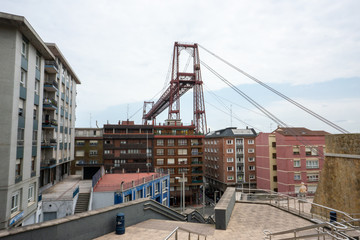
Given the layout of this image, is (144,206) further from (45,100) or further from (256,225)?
(45,100)

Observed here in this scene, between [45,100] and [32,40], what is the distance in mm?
9449

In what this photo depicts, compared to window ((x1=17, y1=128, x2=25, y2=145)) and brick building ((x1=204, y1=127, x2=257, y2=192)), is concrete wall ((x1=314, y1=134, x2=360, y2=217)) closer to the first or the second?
window ((x1=17, y1=128, x2=25, y2=145))

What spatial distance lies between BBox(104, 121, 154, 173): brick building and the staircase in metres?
28.0

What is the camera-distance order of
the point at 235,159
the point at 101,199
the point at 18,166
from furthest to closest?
the point at 235,159 < the point at 101,199 < the point at 18,166

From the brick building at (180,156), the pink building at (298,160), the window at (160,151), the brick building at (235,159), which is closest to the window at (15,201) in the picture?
the brick building at (180,156)

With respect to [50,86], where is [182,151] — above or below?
below

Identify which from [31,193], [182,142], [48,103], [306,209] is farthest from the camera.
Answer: [182,142]

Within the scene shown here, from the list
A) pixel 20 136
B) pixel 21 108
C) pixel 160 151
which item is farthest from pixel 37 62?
pixel 160 151

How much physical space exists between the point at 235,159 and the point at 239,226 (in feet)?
166

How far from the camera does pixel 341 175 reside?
14.6m

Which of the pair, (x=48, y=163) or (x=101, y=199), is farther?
(x=48, y=163)

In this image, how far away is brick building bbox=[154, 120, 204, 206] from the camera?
54438mm

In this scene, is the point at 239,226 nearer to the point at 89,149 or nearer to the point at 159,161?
the point at 159,161

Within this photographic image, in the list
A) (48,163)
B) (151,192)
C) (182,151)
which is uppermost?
(182,151)
